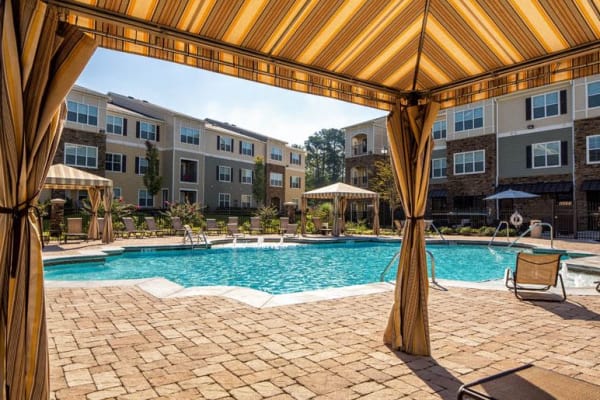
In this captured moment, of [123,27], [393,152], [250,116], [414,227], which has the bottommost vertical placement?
[414,227]

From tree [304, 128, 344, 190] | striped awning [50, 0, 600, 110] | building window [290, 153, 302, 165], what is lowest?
striped awning [50, 0, 600, 110]

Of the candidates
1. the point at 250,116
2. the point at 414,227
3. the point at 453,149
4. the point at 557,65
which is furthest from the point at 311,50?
the point at 250,116

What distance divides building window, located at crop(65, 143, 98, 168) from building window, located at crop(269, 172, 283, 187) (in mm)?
16123

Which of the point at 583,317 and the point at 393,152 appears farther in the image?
the point at 583,317

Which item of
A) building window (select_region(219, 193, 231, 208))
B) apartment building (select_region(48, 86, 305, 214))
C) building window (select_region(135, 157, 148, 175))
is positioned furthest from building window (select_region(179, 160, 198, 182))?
building window (select_region(219, 193, 231, 208))

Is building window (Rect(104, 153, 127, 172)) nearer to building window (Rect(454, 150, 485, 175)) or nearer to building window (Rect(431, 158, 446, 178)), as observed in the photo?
building window (Rect(431, 158, 446, 178))

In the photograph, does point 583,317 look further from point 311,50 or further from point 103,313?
point 103,313

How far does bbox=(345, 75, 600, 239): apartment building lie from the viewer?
66.3 feet

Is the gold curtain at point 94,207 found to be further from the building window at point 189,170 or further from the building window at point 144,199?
the building window at point 189,170

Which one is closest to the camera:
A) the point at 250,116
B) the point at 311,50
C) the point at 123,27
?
the point at 123,27

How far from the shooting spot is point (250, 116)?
36750mm

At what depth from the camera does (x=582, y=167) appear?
2038 cm

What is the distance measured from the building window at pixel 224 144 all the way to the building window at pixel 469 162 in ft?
60.7

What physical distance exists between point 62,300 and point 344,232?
16830 millimetres
